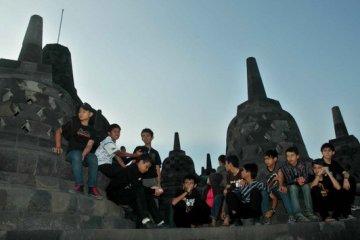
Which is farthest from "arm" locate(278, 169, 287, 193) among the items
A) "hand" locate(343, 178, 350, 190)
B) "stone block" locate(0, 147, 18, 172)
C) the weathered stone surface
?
the weathered stone surface

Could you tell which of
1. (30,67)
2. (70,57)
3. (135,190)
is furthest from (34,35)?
(135,190)

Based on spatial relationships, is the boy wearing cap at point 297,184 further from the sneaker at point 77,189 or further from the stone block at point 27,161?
the stone block at point 27,161

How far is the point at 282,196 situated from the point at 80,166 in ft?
12.9

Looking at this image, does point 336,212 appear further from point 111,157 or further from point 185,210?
point 111,157

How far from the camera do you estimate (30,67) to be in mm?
9031

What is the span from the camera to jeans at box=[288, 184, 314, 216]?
16.5 ft

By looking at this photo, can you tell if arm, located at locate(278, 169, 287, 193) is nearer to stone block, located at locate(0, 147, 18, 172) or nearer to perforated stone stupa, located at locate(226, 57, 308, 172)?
perforated stone stupa, located at locate(226, 57, 308, 172)

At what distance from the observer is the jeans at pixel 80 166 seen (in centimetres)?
588

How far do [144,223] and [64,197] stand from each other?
186 centimetres

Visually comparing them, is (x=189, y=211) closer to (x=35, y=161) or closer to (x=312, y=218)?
(x=312, y=218)

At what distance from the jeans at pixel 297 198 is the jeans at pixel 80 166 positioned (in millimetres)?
3816

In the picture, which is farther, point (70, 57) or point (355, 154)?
point (70, 57)

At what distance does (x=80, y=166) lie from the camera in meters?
5.88

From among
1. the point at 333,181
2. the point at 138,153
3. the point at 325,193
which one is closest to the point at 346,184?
the point at 333,181
